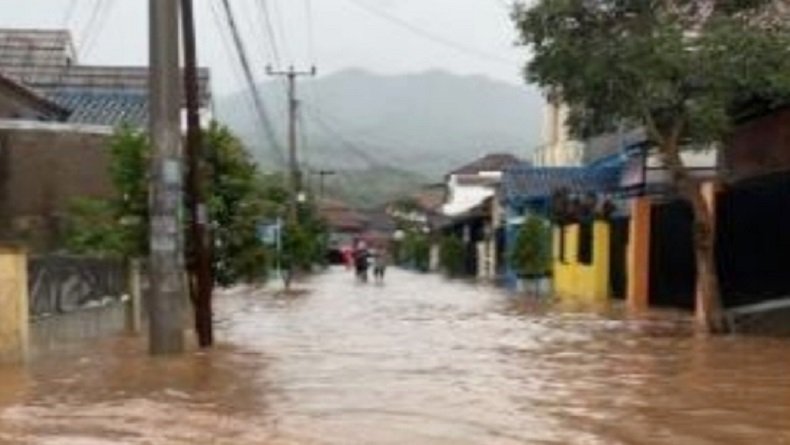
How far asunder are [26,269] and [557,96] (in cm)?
856

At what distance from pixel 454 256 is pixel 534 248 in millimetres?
28417

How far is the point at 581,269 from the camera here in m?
39.9

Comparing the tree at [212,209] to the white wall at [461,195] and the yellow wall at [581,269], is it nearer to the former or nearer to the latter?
the yellow wall at [581,269]

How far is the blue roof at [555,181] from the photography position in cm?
4286

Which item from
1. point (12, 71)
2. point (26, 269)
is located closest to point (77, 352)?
point (26, 269)

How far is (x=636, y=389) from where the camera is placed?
1488 centimetres

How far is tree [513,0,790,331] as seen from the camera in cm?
2069

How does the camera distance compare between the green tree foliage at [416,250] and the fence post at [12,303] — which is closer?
the fence post at [12,303]

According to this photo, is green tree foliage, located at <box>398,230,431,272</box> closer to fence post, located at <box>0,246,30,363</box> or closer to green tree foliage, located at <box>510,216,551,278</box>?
green tree foliage, located at <box>510,216,551,278</box>

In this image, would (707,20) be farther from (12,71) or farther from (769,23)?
(12,71)

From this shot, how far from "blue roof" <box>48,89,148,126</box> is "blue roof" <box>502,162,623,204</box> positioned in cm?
1280

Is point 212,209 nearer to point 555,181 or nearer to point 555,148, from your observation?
point 555,181

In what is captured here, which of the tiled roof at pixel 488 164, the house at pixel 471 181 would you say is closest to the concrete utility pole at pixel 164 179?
the house at pixel 471 181

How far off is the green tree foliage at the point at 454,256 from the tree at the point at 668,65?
50.0 metres
